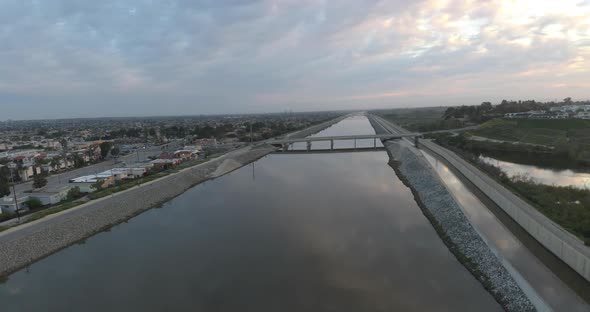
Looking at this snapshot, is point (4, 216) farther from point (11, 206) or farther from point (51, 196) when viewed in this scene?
point (51, 196)

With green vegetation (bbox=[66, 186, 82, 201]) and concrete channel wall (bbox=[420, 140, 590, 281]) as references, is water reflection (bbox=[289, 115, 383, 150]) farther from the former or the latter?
green vegetation (bbox=[66, 186, 82, 201])

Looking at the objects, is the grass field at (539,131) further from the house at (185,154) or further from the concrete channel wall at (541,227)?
the house at (185,154)

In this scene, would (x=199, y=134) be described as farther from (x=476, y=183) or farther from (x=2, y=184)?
(x=476, y=183)

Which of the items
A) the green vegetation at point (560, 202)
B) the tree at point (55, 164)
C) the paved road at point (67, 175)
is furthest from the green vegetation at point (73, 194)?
the green vegetation at point (560, 202)

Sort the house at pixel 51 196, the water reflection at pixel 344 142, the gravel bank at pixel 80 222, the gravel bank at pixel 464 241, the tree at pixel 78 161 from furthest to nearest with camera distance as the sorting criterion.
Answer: the water reflection at pixel 344 142, the tree at pixel 78 161, the house at pixel 51 196, the gravel bank at pixel 80 222, the gravel bank at pixel 464 241

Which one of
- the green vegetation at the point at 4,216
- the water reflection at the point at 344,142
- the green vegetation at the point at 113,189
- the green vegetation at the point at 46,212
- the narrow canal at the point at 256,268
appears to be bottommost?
the narrow canal at the point at 256,268

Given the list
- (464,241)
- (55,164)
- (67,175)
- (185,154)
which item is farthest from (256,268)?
(55,164)

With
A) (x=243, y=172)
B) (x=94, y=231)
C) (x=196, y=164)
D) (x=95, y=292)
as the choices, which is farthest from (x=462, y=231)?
(x=196, y=164)
